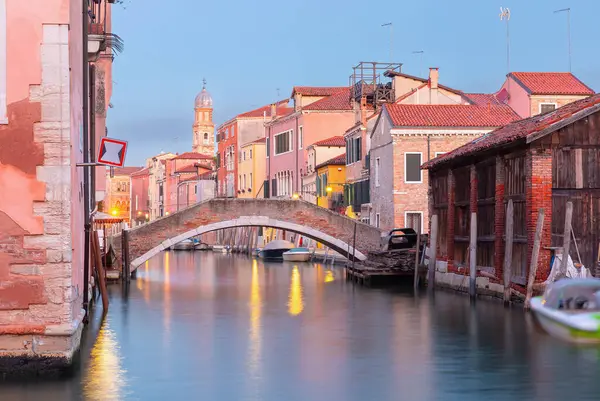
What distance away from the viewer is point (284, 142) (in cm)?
5928

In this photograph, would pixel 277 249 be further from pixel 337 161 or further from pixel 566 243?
pixel 566 243

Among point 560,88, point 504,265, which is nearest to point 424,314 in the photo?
point 504,265

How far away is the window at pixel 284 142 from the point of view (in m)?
58.1

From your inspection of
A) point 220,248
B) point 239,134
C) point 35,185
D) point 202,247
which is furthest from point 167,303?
point 202,247

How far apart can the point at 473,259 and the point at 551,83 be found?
857 inches

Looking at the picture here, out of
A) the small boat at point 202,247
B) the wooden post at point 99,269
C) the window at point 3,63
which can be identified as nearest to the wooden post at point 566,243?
the wooden post at point 99,269

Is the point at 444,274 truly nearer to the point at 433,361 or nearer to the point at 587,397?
the point at 433,361

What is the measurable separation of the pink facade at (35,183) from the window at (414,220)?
27.1 meters

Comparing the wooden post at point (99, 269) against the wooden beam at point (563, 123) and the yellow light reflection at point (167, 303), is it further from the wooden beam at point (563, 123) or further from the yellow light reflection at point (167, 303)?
the wooden beam at point (563, 123)

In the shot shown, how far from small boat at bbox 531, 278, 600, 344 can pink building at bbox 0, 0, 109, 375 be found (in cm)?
760

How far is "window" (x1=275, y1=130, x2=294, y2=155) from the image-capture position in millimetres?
58144

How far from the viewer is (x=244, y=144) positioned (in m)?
67.8

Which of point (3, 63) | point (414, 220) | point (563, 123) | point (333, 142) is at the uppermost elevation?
point (333, 142)

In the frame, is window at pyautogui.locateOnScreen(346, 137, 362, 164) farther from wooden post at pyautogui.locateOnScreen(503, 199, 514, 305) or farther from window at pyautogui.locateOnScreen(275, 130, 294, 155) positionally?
wooden post at pyautogui.locateOnScreen(503, 199, 514, 305)
